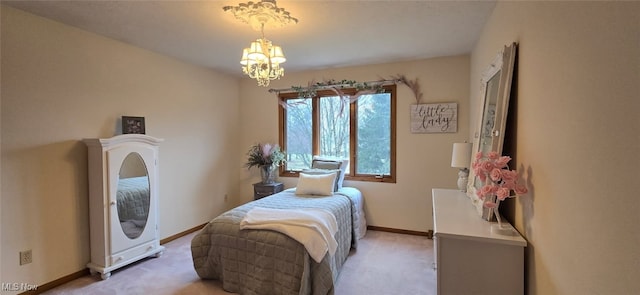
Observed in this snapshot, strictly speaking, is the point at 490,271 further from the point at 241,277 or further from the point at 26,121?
the point at 26,121

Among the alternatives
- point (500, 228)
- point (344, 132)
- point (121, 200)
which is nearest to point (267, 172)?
point (344, 132)

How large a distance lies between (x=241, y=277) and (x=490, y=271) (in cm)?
183

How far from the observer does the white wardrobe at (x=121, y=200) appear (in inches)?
105

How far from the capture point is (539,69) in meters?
1.36

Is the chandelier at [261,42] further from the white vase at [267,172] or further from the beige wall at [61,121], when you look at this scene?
the white vase at [267,172]

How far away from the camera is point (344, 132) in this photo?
4211 mm

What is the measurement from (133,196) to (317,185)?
201 centimetres

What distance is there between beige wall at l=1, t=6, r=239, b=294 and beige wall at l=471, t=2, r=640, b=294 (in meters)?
3.63

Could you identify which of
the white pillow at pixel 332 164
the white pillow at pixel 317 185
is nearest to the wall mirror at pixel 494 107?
the white pillow at pixel 317 185

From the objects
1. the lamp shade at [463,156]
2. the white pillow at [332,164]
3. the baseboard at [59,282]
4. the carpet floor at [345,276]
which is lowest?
the carpet floor at [345,276]

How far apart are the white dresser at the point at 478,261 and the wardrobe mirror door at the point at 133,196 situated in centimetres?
293

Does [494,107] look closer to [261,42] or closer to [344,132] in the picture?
[261,42]

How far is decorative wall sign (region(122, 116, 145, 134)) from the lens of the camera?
3042 mm

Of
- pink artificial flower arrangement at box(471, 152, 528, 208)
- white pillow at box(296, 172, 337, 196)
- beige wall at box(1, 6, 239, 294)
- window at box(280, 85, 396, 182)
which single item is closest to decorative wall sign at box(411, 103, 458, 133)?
window at box(280, 85, 396, 182)
